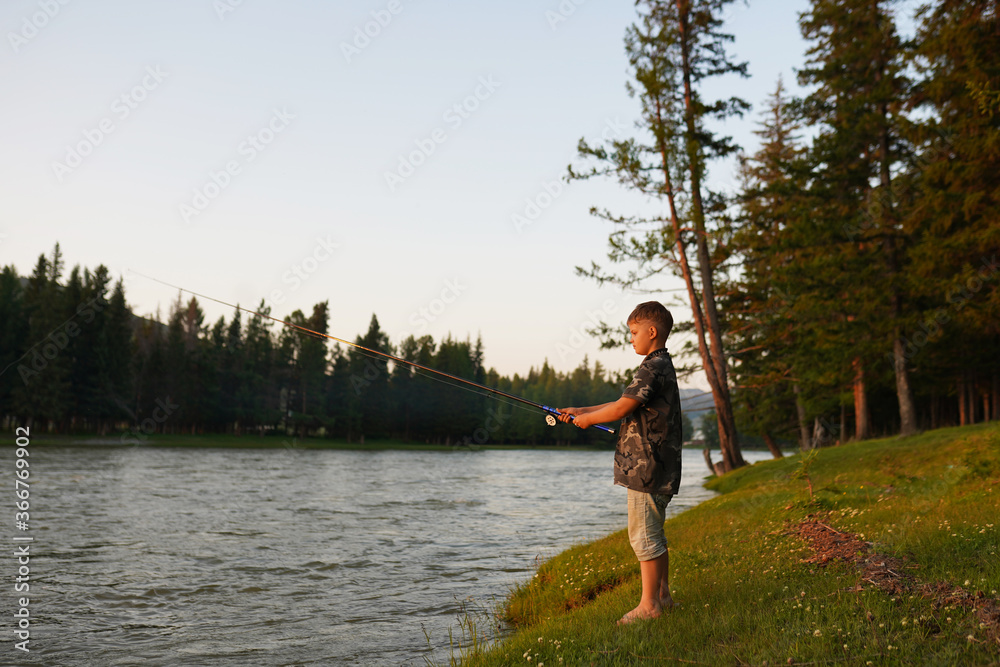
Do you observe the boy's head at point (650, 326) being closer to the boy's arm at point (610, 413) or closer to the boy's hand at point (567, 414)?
the boy's arm at point (610, 413)

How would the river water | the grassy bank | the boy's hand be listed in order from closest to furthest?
the grassy bank, the boy's hand, the river water

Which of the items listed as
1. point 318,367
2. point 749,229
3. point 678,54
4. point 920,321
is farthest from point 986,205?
point 318,367

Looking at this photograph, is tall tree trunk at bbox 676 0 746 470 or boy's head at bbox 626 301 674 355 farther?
tall tree trunk at bbox 676 0 746 470

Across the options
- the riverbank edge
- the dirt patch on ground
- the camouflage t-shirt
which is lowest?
the riverbank edge

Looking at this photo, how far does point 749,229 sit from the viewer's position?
21.0 m

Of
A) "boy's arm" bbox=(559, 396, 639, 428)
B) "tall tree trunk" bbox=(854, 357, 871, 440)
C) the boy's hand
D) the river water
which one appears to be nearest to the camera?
"boy's arm" bbox=(559, 396, 639, 428)

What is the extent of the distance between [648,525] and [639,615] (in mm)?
632

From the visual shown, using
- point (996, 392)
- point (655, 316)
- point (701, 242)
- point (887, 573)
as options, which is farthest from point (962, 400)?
point (655, 316)

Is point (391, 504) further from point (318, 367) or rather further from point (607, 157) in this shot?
point (318, 367)

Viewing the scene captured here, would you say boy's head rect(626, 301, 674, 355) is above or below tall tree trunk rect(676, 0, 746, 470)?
below

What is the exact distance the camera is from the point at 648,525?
4.63 m

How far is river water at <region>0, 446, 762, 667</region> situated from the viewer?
651 centimetres

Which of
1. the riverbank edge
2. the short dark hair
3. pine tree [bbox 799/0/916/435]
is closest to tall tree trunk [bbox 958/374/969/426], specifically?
pine tree [bbox 799/0/916/435]

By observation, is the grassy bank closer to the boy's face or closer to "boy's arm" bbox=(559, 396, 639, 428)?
"boy's arm" bbox=(559, 396, 639, 428)
